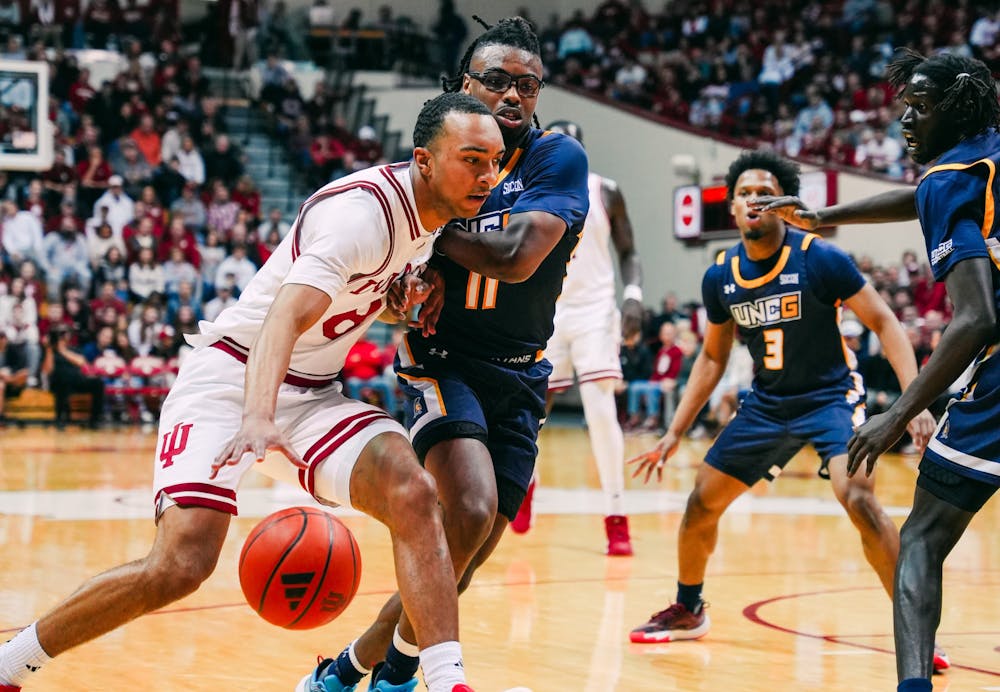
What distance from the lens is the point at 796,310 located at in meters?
5.93

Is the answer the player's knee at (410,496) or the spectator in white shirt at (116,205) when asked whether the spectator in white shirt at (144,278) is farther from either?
the player's knee at (410,496)

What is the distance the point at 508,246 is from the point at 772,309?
6.70 feet

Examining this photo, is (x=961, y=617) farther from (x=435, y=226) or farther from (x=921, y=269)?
(x=921, y=269)

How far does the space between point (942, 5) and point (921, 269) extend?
7.20 metres

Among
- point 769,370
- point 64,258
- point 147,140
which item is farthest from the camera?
point 147,140

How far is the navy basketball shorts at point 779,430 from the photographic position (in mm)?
5770

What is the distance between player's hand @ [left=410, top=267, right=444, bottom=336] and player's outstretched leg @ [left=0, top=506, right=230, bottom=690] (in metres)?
0.96

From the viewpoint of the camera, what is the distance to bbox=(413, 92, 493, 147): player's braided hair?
4.13 meters

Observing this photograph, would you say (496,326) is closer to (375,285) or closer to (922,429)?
(375,285)

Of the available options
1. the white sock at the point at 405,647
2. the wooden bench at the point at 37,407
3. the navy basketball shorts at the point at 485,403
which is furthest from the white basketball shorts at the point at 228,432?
the wooden bench at the point at 37,407

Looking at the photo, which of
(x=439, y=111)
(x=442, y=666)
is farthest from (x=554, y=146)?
(x=442, y=666)

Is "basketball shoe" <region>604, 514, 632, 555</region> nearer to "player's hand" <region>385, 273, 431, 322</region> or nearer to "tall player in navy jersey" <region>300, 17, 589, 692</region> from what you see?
"tall player in navy jersey" <region>300, 17, 589, 692</region>

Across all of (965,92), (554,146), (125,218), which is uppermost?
(965,92)

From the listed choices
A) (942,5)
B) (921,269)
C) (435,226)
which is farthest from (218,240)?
(435,226)
